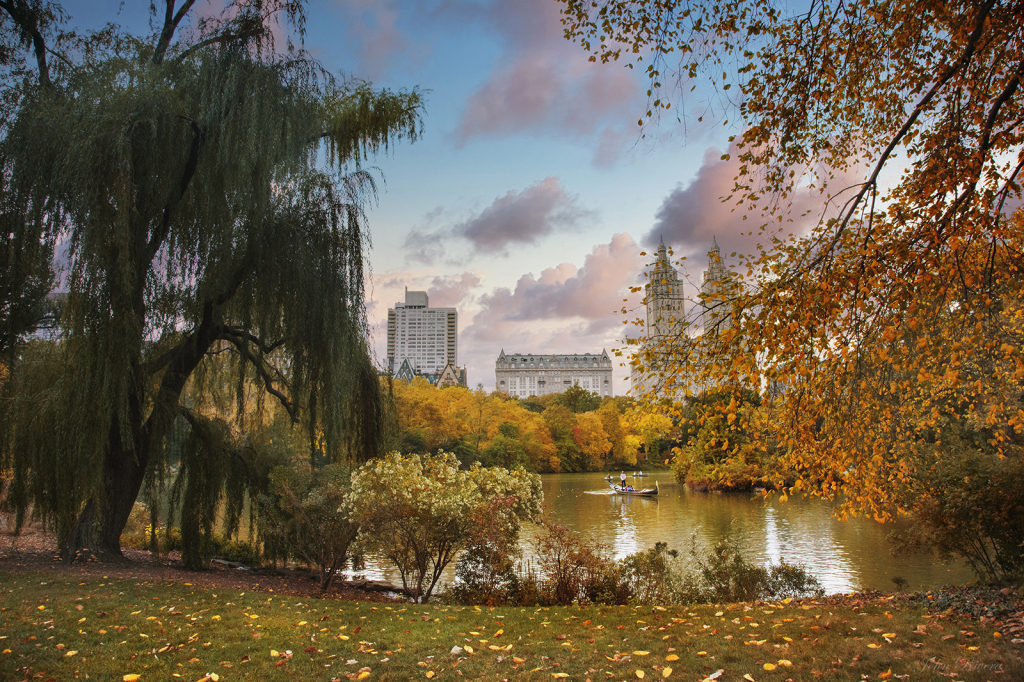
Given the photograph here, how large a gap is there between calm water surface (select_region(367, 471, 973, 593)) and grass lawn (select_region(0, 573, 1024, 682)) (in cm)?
390

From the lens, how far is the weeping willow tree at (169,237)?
6824mm

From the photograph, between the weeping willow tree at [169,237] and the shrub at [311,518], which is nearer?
the weeping willow tree at [169,237]

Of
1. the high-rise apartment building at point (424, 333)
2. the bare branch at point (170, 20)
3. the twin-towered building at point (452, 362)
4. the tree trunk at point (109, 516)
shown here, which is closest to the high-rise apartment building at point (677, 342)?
the tree trunk at point (109, 516)

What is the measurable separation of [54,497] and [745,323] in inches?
325

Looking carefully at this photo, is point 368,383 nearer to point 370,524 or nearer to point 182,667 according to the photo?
point 370,524

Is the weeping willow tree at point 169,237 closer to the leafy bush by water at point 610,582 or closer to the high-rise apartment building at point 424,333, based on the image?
the leafy bush by water at point 610,582

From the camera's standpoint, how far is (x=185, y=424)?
32.1 feet

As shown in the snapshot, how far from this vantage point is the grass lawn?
426 cm

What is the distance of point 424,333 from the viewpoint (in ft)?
573

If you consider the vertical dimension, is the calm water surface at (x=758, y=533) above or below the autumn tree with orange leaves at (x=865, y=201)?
below

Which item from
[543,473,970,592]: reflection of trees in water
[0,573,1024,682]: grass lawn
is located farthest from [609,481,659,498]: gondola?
[0,573,1024,682]: grass lawn

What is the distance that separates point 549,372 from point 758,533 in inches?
5248

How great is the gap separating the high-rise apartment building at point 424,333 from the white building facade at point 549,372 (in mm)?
24883
